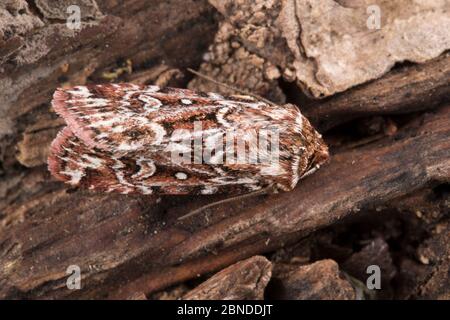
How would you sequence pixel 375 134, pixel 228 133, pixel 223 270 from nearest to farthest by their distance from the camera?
pixel 228 133 → pixel 223 270 → pixel 375 134

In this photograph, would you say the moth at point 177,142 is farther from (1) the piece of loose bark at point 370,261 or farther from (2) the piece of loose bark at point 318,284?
(1) the piece of loose bark at point 370,261

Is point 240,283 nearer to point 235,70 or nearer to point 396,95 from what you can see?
point 235,70

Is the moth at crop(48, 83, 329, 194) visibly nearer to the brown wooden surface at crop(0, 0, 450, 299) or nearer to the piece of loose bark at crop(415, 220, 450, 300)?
the brown wooden surface at crop(0, 0, 450, 299)

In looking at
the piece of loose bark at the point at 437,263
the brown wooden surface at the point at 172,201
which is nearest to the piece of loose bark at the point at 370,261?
the brown wooden surface at the point at 172,201

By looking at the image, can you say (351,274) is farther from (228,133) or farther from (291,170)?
(228,133)

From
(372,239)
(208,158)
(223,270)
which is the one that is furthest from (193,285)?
(372,239)

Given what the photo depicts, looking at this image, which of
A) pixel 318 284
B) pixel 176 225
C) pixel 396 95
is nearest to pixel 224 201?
pixel 176 225

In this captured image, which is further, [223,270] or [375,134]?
[375,134]
